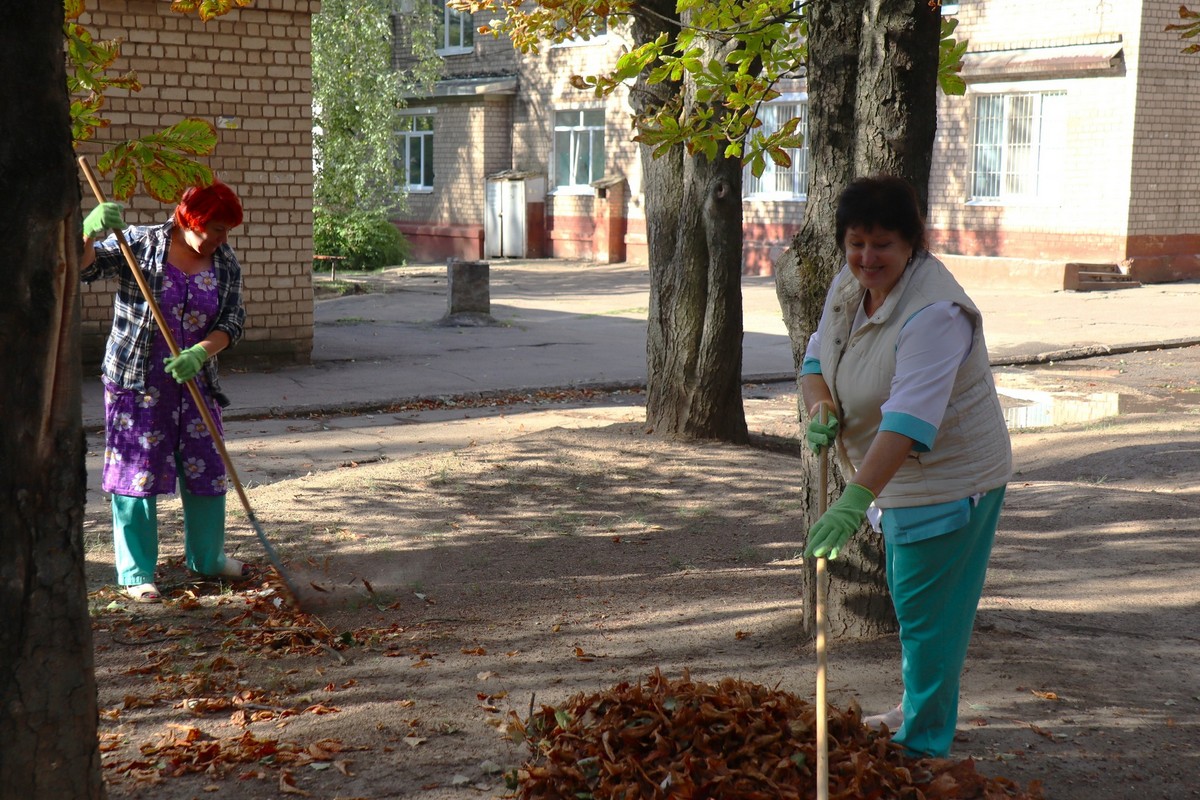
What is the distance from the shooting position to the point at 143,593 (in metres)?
5.22

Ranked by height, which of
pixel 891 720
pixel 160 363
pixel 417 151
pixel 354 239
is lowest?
pixel 891 720

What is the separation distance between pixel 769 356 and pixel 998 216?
33.0 ft

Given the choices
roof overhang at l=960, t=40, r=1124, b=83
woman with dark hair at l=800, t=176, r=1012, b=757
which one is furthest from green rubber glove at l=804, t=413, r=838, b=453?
roof overhang at l=960, t=40, r=1124, b=83

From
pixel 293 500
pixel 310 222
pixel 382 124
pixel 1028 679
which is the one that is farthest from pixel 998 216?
pixel 1028 679

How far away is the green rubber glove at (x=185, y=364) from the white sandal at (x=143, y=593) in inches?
36.4

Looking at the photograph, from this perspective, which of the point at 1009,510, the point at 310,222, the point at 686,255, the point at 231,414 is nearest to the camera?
the point at 1009,510

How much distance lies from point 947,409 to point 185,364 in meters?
3.18

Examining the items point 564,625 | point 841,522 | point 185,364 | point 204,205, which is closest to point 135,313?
point 185,364

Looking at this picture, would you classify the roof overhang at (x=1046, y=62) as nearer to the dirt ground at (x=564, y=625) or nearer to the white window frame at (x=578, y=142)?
the white window frame at (x=578, y=142)

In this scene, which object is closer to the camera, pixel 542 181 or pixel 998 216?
pixel 998 216

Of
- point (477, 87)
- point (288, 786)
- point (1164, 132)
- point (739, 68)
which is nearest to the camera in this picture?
point (288, 786)

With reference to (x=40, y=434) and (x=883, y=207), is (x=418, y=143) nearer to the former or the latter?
(x=883, y=207)

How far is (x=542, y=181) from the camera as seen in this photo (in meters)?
30.0

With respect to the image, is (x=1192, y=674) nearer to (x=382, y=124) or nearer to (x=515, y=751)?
(x=515, y=751)
